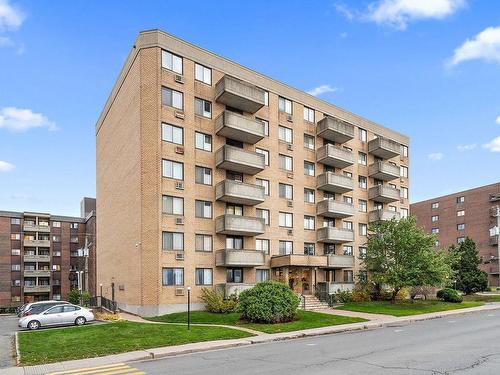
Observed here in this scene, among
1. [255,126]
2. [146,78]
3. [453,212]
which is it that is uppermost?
[146,78]

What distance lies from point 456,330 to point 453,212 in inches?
3051

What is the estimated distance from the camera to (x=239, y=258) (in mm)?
35844

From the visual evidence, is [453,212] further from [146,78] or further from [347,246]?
[146,78]

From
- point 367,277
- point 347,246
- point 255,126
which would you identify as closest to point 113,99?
point 255,126

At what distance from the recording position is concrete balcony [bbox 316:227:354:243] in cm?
4388

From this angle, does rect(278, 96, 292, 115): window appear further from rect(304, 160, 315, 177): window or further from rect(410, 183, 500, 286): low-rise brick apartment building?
rect(410, 183, 500, 286): low-rise brick apartment building

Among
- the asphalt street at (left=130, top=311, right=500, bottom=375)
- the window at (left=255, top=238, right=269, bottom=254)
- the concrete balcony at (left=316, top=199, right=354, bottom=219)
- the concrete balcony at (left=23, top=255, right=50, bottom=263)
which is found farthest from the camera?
the concrete balcony at (left=23, top=255, right=50, bottom=263)

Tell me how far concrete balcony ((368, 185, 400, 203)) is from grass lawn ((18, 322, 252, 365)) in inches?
1276

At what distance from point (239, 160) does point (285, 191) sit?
7463 millimetres

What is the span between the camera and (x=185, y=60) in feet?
118

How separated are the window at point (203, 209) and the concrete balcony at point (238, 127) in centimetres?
580

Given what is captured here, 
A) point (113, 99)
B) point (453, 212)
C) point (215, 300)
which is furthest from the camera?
point (453, 212)

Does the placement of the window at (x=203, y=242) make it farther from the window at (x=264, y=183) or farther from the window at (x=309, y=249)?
the window at (x=309, y=249)

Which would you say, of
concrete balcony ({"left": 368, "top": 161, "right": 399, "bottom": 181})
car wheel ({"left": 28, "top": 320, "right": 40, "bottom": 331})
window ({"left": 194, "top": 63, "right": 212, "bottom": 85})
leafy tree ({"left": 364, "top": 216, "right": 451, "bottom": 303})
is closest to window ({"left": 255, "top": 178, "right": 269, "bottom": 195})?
window ({"left": 194, "top": 63, "right": 212, "bottom": 85})
